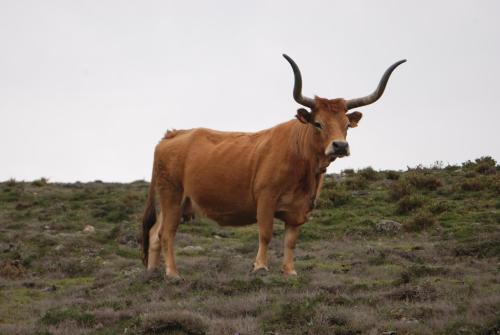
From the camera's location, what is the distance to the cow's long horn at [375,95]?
11.0m

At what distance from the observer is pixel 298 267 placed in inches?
505

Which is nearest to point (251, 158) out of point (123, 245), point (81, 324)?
point (81, 324)

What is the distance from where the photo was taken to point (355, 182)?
956 inches

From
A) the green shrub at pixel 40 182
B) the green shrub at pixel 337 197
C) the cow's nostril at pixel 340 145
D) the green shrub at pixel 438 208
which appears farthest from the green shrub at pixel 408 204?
the green shrub at pixel 40 182

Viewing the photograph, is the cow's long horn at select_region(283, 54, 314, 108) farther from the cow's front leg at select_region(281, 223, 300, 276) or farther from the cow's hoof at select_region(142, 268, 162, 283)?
the cow's hoof at select_region(142, 268, 162, 283)

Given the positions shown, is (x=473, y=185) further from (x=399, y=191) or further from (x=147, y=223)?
(x=147, y=223)

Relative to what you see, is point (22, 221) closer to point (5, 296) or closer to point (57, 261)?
point (57, 261)

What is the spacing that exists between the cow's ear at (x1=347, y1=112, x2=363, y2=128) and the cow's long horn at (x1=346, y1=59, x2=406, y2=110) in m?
0.12

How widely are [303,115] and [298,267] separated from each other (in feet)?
10.8

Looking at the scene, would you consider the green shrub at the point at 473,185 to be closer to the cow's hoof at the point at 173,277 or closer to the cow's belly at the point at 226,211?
the cow's belly at the point at 226,211

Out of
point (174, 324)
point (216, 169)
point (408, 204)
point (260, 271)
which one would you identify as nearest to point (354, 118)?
point (216, 169)

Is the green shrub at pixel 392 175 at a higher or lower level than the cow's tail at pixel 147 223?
higher

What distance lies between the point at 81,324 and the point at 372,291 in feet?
12.3

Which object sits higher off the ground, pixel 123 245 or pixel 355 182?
pixel 355 182
